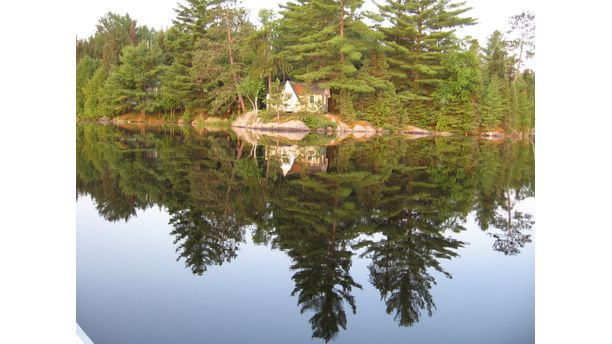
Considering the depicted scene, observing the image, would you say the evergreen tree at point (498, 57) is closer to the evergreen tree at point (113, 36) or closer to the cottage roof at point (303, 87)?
the cottage roof at point (303, 87)

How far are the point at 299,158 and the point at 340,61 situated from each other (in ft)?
3.44

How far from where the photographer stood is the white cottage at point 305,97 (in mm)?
4523

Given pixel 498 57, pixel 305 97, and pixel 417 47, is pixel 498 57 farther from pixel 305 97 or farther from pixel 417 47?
pixel 305 97

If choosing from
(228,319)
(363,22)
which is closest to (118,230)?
(228,319)

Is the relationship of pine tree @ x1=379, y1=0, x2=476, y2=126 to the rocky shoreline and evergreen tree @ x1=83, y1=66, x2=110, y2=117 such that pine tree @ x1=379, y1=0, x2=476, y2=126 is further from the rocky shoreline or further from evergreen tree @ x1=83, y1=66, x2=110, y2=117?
evergreen tree @ x1=83, y1=66, x2=110, y2=117

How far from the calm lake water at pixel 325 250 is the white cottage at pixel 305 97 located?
46 cm

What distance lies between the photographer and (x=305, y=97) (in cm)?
473

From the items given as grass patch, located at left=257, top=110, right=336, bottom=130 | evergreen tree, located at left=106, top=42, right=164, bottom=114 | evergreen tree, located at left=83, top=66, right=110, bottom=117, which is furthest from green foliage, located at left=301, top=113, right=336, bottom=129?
evergreen tree, located at left=83, top=66, right=110, bottom=117

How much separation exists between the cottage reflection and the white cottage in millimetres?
408

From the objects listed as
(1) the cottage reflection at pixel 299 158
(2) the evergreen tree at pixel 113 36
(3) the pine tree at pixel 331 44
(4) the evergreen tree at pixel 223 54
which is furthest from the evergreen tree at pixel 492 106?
(2) the evergreen tree at pixel 113 36

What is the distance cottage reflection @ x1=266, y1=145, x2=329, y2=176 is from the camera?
14.2 feet

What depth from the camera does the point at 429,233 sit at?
254 cm
